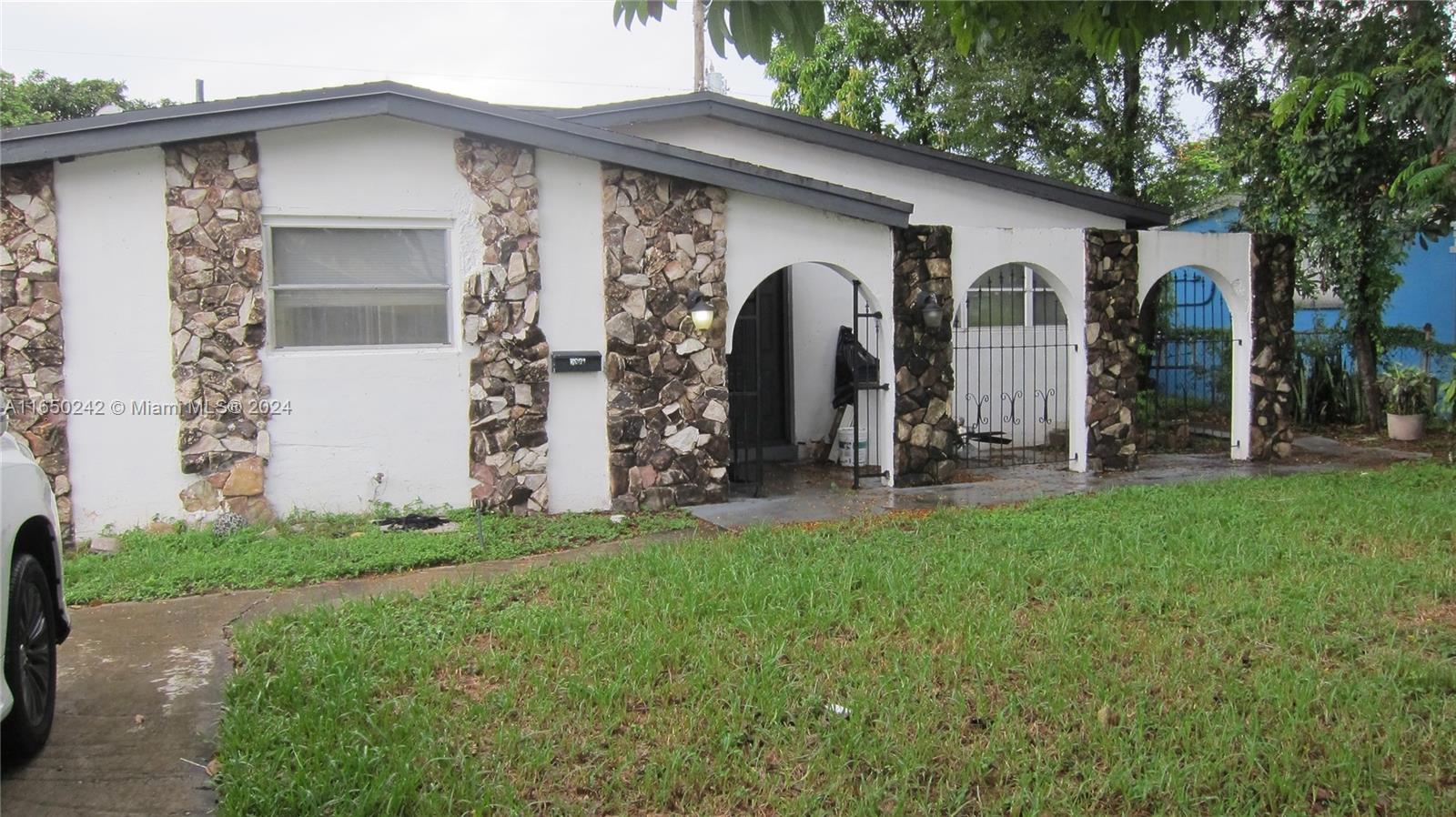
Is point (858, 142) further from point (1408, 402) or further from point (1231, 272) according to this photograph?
point (1408, 402)

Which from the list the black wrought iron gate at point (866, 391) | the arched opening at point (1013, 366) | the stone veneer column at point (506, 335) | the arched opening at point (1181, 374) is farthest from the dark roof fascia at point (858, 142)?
the stone veneer column at point (506, 335)

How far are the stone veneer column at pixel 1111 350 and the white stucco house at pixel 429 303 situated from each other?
0.11 ft

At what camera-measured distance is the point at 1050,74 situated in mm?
15508

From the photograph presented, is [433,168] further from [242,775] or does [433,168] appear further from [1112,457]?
[1112,457]

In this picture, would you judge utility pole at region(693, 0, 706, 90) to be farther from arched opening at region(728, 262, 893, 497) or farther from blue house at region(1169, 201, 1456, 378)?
blue house at region(1169, 201, 1456, 378)

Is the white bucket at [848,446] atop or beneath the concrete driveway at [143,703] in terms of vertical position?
atop

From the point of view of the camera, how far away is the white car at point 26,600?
3.63m

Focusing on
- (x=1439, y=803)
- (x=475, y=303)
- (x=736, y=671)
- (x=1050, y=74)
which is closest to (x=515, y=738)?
(x=736, y=671)

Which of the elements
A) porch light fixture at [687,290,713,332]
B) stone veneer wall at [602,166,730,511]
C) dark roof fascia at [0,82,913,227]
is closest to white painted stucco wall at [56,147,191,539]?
dark roof fascia at [0,82,913,227]

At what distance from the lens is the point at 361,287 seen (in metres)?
8.74

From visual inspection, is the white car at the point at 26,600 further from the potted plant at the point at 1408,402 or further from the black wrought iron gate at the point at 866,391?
the potted plant at the point at 1408,402

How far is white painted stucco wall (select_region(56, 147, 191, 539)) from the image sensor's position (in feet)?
26.0

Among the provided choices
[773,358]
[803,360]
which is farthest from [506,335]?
[803,360]

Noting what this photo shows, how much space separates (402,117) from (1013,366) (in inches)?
316
